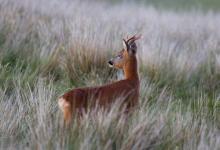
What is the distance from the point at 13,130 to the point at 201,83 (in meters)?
2.99

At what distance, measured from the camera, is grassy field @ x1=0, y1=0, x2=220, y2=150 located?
327cm

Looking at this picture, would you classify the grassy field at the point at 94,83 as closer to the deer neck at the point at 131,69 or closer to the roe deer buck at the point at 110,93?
the roe deer buck at the point at 110,93

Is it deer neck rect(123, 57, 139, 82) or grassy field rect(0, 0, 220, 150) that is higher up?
deer neck rect(123, 57, 139, 82)

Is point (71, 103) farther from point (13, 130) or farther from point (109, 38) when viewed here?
point (109, 38)

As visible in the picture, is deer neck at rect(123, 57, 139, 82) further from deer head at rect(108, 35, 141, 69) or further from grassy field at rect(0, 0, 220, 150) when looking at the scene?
grassy field at rect(0, 0, 220, 150)

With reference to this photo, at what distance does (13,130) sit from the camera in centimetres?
358

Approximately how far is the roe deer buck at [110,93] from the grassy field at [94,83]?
3.1 inches

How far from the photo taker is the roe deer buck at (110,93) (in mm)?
3235

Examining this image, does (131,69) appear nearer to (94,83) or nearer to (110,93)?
(110,93)

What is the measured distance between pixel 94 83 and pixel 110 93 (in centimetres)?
188

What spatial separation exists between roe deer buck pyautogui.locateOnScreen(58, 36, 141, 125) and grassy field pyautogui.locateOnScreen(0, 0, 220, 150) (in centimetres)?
8

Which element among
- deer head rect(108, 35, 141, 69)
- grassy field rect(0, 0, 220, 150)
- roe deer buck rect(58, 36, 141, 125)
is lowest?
grassy field rect(0, 0, 220, 150)

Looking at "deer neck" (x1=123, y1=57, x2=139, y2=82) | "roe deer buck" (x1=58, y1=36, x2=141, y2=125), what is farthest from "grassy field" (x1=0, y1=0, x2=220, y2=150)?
"deer neck" (x1=123, y1=57, x2=139, y2=82)

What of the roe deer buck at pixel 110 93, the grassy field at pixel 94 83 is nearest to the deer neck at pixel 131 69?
the roe deer buck at pixel 110 93
